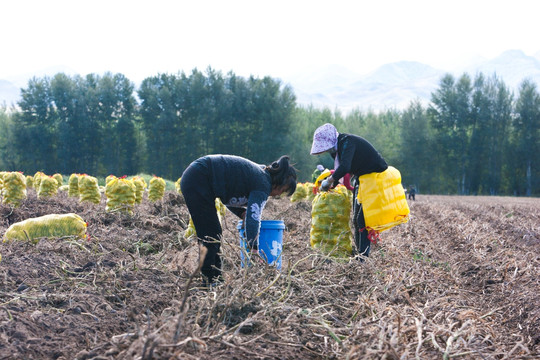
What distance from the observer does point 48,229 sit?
4969 mm

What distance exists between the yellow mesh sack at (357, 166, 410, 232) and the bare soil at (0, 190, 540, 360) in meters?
0.38

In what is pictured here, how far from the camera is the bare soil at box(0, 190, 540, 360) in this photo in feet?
6.87

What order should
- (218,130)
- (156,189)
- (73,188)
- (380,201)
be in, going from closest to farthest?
1. (380,201)
2. (156,189)
3. (73,188)
4. (218,130)

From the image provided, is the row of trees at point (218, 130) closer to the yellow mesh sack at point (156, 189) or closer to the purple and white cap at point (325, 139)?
the yellow mesh sack at point (156, 189)

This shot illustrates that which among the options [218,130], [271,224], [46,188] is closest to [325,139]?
[271,224]

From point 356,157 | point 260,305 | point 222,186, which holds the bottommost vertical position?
point 260,305

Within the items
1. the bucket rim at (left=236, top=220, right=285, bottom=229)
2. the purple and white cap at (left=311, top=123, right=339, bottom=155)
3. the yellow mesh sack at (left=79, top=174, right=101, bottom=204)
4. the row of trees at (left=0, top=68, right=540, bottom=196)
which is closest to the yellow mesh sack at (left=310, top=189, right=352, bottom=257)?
the purple and white cap at (left=311, top=123, right=339, bottom=155)

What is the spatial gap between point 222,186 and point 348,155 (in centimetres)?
134

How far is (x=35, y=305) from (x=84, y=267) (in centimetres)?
82

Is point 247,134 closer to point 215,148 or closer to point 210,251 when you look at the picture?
point 215,148

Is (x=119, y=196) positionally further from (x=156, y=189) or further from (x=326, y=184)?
(x=326, y=184)

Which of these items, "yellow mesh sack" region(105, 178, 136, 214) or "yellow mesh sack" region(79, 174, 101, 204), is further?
"yellow mesh sack" region(79, 174, 101, 204)

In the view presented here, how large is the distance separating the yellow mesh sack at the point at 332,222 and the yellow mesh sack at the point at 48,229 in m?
2.45

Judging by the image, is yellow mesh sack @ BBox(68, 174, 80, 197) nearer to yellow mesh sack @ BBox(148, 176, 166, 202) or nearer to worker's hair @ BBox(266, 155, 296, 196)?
yellow mesh sack @ BBox(148, 176, 166, 202)
